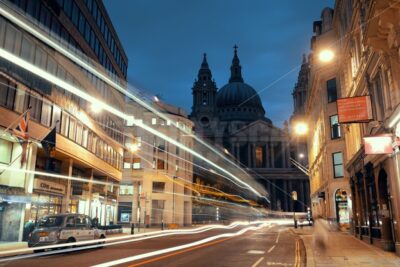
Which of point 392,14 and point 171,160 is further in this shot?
point 171,160

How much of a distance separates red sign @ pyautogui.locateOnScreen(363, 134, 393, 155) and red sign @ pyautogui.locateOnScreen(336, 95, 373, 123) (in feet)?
9.68

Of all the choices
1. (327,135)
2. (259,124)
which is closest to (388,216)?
(327,135)

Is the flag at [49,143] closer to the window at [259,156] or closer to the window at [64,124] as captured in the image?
the window at [64,124]

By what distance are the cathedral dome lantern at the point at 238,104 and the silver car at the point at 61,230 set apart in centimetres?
12141

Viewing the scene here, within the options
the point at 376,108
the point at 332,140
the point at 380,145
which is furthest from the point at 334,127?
the point at 380,145

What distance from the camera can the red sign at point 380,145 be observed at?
15697 mm

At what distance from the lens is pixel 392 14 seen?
14641 mm

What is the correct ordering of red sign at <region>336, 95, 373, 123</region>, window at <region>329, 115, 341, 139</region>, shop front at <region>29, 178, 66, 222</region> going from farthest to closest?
window at <region>329, 115, 341, 139</region> → shop front at <region>29, 178, 66, 222</region> → red sign at <region>336, 95, 373, 123</region>

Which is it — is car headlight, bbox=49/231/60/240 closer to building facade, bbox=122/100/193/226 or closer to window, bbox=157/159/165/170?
building facade, bbox=122/100/193/226

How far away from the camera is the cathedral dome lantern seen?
143000 millimetres

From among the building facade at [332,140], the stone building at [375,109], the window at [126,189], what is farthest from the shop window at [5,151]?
the window at [126,189]

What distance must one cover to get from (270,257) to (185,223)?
46843 millimetres

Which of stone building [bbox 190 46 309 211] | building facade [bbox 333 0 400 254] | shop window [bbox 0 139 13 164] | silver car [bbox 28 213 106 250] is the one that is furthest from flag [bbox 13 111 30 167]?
stone building [bbox 190 46 309 211]

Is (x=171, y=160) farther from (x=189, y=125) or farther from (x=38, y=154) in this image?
(x=38, y=154)
